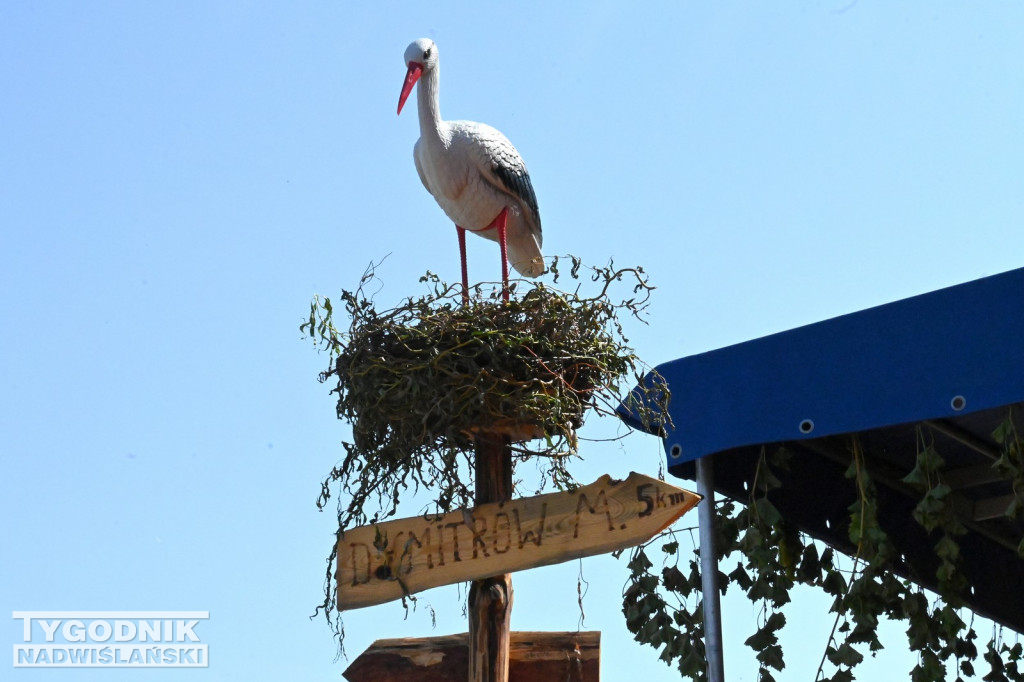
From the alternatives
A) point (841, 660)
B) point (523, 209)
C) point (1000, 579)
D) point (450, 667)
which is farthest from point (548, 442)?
point (1000, 579)

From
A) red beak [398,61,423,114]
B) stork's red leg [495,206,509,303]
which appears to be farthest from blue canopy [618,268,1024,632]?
red beak [398,61,423,114]

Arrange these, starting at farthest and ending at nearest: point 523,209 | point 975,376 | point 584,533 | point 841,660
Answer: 1. point 523,209
2. point 841,660
3. point 975,376
4. point 584,533

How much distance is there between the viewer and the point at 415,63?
5.31m

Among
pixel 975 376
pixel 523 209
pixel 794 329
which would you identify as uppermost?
pixel 523 209

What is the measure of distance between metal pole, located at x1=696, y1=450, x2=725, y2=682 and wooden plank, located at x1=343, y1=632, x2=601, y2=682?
1.27 meters

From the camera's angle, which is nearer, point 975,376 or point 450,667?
point 450,667

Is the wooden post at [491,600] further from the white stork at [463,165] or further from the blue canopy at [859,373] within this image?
the white stork at [463,165]

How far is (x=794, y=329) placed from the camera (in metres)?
4.66

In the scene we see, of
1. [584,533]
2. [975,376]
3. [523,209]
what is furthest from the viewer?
[523,209]

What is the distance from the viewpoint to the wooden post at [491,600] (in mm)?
3570

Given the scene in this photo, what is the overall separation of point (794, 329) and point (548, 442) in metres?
1.40

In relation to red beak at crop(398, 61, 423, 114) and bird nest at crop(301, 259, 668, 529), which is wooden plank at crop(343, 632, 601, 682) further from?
red beak at crop(398, 61, 423, 114)

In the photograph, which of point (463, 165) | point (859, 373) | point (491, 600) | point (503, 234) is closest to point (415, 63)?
point (463, 165)

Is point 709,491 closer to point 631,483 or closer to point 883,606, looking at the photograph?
point 883,606
